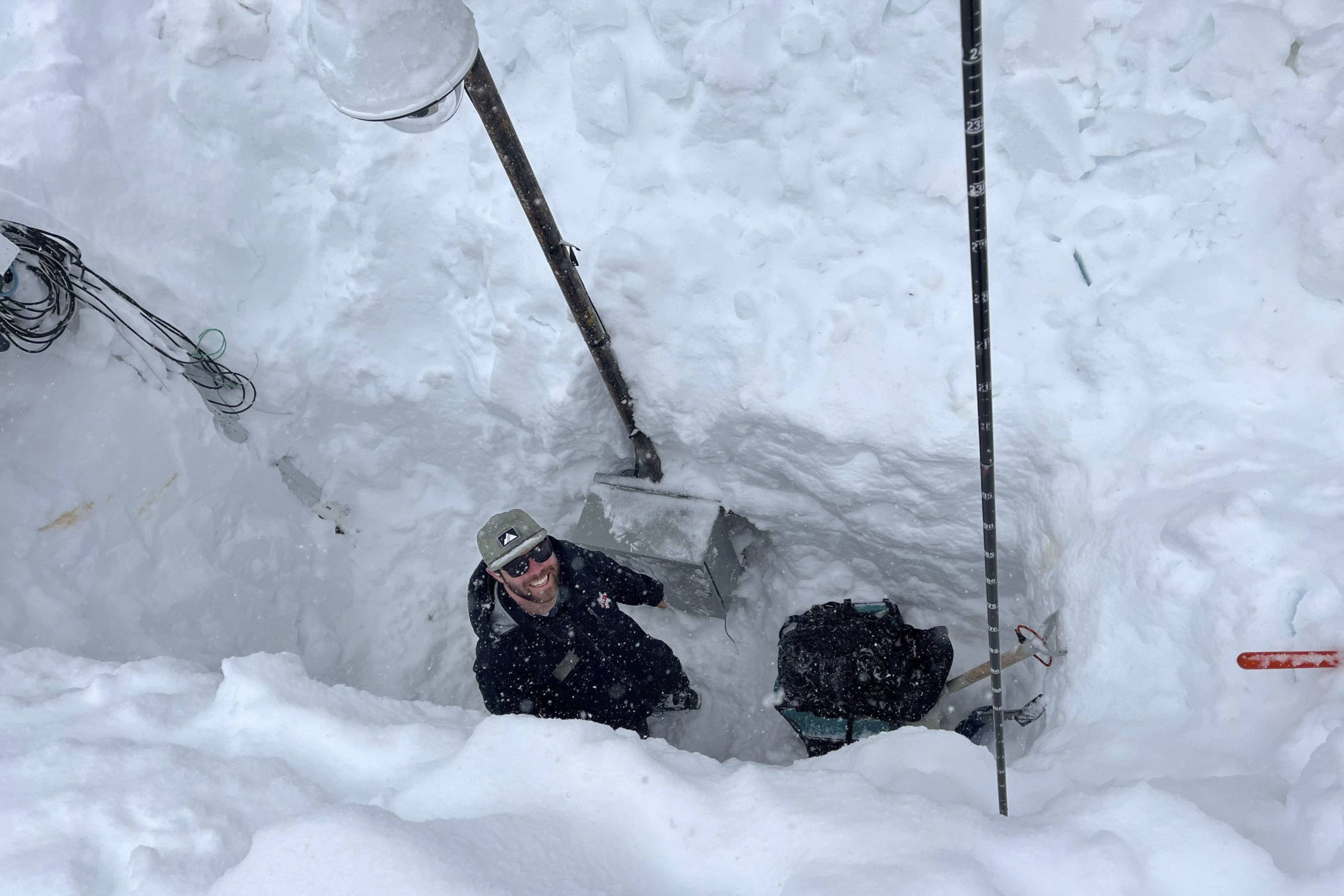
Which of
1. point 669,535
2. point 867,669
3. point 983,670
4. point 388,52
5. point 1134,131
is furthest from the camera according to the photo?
point 669,535

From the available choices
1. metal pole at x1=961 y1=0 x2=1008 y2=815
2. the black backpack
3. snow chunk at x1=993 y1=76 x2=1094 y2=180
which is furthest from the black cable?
snow chunk at x1=993 y1=76 x2=1094 y2=180

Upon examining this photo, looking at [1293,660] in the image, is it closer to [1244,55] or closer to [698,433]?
[1244,55]

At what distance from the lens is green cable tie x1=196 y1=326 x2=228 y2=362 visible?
4.38m

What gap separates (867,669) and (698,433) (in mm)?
1462

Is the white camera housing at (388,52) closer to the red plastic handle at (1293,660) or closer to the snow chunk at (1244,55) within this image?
the snow chunk at (1244,55)

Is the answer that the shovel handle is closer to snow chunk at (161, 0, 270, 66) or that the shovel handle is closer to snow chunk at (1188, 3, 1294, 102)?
snow chunk at (1188, 3, 1294, 102)

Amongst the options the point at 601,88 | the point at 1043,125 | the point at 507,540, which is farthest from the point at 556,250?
the point at 1043,125

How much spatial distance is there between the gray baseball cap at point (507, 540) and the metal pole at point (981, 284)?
1.77m

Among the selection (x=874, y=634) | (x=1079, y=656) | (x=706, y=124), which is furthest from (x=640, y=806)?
(x=706, y=124)

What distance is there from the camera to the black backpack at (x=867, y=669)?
13.6 feet

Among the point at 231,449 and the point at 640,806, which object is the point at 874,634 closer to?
the point at 640,806

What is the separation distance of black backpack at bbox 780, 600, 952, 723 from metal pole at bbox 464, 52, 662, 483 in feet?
4.19

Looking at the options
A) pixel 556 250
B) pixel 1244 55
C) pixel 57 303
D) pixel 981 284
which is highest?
pixel 57 303

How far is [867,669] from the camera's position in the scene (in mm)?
4148
